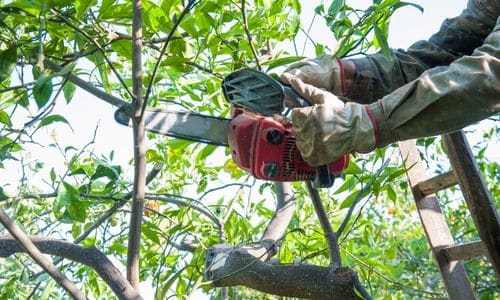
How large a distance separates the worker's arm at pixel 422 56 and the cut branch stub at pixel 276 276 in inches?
17.0

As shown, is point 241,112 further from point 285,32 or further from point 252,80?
point 285,32

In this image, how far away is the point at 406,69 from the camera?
4.80ft

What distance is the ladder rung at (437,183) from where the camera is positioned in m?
1.67

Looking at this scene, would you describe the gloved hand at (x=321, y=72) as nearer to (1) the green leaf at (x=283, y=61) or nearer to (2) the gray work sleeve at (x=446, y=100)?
(1) the green leaf at (x=283, y=61)

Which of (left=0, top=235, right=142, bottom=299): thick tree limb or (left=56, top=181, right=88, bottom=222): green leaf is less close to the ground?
(left=56, top=181, right=88, bottom=222): green leaf

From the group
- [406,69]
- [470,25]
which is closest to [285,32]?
[406,69]

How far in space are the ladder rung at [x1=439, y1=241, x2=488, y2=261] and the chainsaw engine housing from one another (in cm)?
54

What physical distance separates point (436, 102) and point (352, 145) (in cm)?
16

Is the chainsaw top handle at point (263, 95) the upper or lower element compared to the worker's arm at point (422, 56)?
lower

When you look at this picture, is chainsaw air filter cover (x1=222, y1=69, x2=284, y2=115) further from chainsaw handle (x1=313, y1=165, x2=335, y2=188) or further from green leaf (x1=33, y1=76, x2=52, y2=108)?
green leaf (x1=33, y1=76, x2=52, y2=108)

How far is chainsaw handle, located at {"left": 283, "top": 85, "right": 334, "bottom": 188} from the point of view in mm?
1241

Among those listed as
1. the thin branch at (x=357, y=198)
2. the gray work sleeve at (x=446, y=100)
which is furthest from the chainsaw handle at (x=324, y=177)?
the gray work sleeve at (x=446, y=100)

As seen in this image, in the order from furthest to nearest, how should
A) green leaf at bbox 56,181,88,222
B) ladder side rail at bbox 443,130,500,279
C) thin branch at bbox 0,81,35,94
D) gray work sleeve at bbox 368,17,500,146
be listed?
1. ladder side rail at bbox 443,130,500,279
2. thin branch at bbox 0,81,35,94
3. green leaf at bbox 56,181,88,222
4. gray work sleeve at bbox 368,17,500,146

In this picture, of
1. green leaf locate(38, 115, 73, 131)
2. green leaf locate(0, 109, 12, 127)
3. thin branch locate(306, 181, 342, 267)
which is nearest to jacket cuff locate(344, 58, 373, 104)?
thin branch locate(306, 181, 342, 267)
